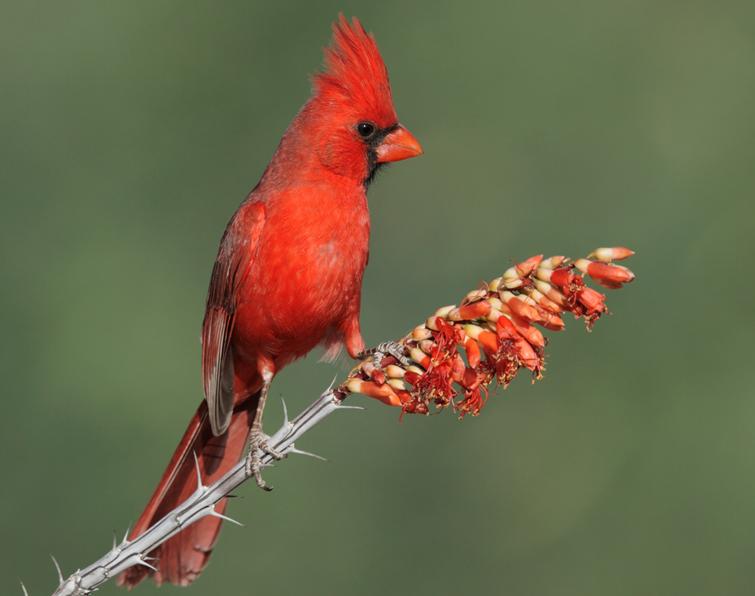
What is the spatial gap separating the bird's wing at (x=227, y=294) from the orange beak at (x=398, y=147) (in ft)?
1.30

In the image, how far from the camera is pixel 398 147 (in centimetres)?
372

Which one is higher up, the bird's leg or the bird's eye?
the bird's eye

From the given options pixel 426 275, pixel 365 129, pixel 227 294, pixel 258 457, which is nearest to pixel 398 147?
pixel 365 129

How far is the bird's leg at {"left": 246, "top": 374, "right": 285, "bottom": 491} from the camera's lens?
278 centimetres

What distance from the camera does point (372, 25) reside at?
631 centimetres

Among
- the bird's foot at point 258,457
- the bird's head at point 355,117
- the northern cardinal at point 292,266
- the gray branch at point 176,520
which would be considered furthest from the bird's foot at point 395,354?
the bird's head at point 355,117

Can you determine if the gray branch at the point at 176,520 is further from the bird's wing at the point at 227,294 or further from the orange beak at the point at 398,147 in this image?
the orange beak at the point at 398,147

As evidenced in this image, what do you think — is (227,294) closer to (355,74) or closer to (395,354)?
(355,74)

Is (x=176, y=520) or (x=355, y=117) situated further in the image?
(x=355, y=117)

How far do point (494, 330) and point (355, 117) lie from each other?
4.01 ft

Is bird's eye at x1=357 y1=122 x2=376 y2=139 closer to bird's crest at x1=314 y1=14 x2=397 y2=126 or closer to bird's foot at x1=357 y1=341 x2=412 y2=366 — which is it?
bird's crest at x1=314 y1=14 x2=397 y2=126

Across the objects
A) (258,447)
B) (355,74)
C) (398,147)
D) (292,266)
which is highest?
(355,74)

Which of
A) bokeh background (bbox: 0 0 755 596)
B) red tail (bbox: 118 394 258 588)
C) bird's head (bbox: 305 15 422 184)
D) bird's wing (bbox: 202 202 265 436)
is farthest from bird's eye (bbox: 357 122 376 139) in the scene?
red tail (bbox: 118 394 258 588)

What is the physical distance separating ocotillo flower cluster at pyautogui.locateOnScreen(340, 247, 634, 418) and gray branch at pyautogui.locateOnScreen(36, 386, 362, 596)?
9cm
